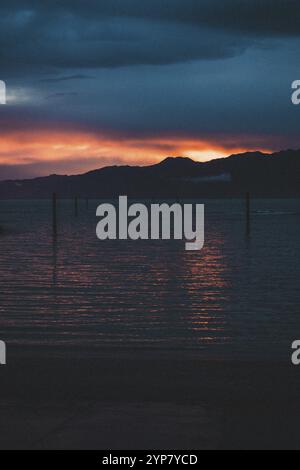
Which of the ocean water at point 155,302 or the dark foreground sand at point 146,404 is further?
the ocean water at point 155,302

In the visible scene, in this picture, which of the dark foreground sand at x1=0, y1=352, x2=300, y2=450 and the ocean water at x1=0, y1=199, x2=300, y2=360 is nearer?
the dark foreground sand at x1=0, y1=352, x2=300, y2=450

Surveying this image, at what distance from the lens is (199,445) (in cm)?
600

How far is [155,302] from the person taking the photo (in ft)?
62.3

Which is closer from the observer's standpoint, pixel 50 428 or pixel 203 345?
pixel 50 428

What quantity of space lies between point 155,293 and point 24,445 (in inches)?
592

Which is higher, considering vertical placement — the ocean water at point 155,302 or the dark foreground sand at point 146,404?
the ocean water at point 155,302

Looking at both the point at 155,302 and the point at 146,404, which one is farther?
the point at 155,302

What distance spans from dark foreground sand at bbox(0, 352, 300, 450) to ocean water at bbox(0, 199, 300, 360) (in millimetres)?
2334

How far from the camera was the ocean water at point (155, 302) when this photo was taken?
12820 mm

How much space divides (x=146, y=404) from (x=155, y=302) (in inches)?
461

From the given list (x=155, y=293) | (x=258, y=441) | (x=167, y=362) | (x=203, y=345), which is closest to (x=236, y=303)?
(x=155, y=293)

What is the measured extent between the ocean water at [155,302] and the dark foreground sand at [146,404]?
7.66 feet

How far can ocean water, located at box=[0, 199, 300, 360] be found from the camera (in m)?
12.8
